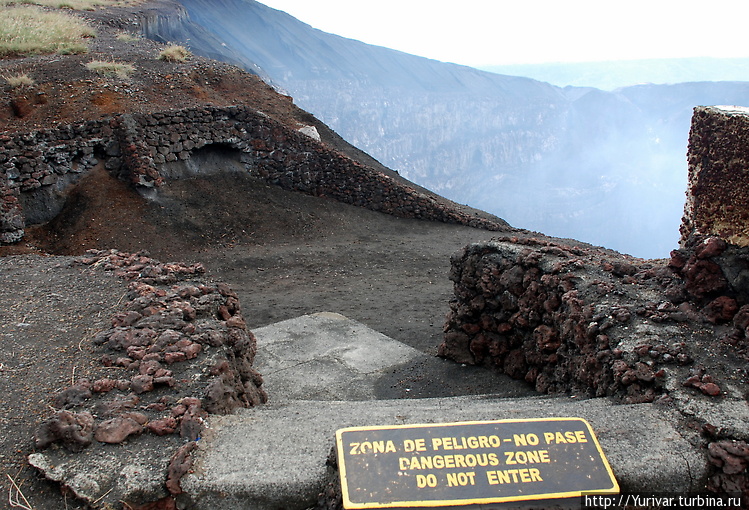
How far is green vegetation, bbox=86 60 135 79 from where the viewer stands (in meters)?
14.3

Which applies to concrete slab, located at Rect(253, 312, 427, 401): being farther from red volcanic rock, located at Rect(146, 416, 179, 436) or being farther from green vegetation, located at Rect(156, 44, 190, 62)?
green vegetation, located at Rect(156, 44, 190, 62)

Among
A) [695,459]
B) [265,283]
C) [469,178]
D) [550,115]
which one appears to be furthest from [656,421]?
[550,115]

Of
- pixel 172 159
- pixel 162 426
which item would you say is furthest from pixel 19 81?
pixel 162 426

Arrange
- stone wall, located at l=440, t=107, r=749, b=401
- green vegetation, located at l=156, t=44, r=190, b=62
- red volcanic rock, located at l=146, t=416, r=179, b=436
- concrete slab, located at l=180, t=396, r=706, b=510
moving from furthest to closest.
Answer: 1. green vegetation, located at l=156, t=44, r=190, b=62
2. stone wall, located at l=440, t=107, r=749, b=401
3. red volcanic rock, located at l=146, t=416, r=179, b=436
4. concrete slab, located at l=180, t=396, r=706, b=510

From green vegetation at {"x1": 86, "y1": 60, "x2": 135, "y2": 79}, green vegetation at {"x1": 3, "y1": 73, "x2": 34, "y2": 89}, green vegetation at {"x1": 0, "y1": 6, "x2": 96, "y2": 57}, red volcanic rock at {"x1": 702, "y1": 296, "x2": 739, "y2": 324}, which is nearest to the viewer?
red volcanic rock at {"x1": 702, "y1": 296, "x2": 739, "y2": 324}

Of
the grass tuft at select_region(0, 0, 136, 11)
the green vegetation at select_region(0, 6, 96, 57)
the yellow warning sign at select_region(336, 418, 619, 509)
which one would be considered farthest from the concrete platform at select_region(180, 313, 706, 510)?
the grass tuft at select_region(0, 0, 136, 11)

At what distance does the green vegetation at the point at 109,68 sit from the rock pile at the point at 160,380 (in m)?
10.9

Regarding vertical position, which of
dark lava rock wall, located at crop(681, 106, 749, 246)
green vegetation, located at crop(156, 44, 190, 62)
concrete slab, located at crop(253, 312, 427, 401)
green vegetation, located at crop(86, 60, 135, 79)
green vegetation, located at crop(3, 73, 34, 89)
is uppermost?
green vegetation, located at crop(156, 44, 190, 62)

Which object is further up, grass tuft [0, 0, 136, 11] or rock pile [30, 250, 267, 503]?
grass tuft [0, 0, 136, 11]

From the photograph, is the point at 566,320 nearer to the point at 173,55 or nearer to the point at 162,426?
the point at 162,426

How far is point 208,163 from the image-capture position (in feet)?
46.1

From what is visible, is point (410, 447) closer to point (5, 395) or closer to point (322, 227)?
point (5, 395)

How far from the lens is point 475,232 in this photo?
14.4 metres

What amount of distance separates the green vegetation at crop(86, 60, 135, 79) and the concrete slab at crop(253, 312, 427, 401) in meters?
9.69
